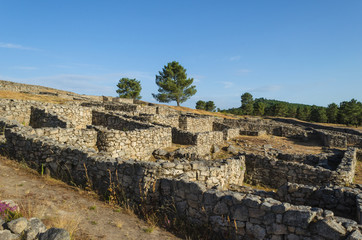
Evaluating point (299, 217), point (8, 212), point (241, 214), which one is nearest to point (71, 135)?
point (8, 212)

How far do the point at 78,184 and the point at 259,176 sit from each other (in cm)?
1053

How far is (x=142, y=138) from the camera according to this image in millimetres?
13938

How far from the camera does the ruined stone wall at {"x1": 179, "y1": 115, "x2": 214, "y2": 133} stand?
26.3 m

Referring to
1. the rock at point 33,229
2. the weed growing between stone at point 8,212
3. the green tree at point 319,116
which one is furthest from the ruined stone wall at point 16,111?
the green tree at point 319,116

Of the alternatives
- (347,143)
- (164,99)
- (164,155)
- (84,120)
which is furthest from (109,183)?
(164,99)

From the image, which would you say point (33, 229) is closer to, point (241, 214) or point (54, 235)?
point (54, 235)

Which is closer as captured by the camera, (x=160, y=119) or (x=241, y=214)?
(x=241, y=214)

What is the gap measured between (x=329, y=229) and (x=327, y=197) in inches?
124

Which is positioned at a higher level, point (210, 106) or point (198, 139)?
point (210, 106)

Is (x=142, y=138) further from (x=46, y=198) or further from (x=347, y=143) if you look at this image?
(x=347, y=143)

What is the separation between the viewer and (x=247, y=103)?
104938 millimetres

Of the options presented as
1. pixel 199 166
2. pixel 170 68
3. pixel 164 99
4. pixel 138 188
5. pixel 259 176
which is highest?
pixel 170 68

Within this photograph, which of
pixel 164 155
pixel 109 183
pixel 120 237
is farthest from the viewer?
pixel 164 155

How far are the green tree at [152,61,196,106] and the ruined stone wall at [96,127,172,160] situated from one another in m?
52.0
